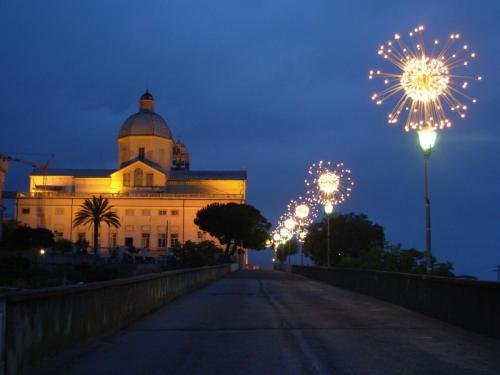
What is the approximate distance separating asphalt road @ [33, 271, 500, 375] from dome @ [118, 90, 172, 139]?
110141 millimetres

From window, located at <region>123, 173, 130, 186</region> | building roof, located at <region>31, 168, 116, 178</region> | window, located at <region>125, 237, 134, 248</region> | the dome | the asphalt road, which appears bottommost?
the asphalt road

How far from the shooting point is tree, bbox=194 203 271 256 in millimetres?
108375

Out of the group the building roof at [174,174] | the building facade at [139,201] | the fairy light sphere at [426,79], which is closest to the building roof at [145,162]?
the building facade at [139,201]

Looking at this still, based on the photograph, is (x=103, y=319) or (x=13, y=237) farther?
(x=13, y=237)

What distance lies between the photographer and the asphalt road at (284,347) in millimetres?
9875

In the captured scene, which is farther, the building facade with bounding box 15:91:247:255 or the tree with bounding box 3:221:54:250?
the building facade with bounding box 15:91:247:255

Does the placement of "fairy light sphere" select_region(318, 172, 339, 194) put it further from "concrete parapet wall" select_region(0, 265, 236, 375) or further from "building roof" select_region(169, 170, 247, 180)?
"building roof" select_region(169, 170, 247, 180)

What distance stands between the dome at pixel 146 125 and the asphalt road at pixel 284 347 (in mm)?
110141

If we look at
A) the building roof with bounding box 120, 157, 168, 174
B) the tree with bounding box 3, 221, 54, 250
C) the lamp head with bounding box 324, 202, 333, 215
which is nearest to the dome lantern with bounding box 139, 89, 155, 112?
the building roof with bounding box 120, 157, 168, 174

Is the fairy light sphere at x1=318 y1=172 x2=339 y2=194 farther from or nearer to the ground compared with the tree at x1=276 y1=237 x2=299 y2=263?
farther from the ground

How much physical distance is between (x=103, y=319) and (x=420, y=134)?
1133cm

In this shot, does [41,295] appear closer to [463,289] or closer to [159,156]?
[463,289]

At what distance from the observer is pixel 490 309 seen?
1393 centimetres

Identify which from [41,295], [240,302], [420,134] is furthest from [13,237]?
[41,295]
